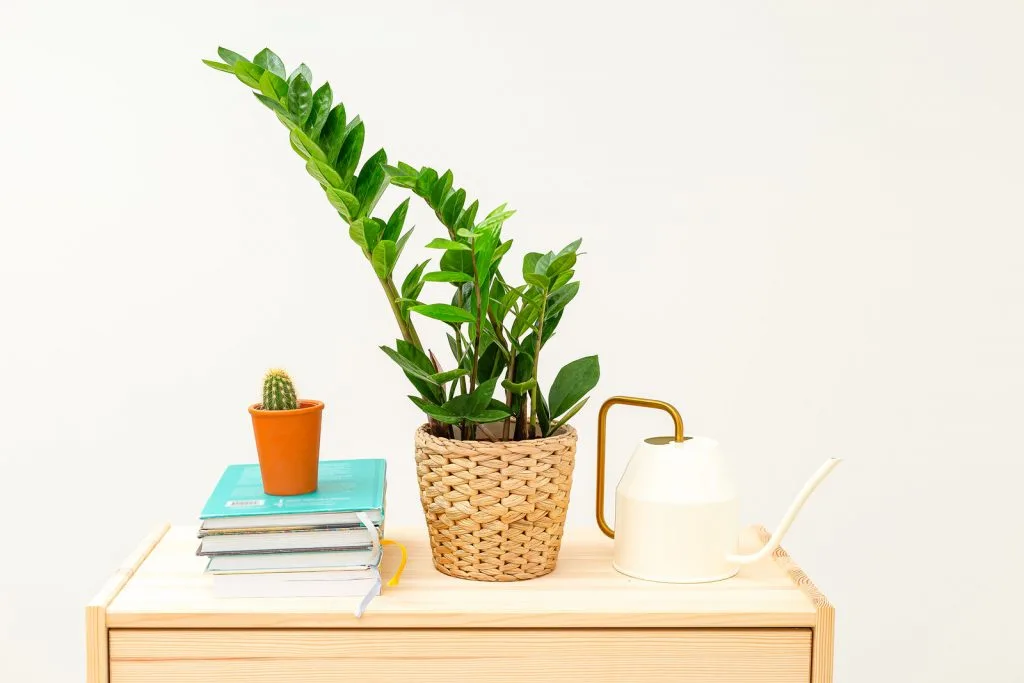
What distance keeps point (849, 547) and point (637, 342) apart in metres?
0.60

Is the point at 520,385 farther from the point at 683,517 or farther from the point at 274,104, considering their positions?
the point at 274,104

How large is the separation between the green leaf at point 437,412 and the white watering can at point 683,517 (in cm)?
25

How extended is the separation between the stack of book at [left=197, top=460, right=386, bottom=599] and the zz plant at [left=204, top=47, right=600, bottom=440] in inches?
7.0

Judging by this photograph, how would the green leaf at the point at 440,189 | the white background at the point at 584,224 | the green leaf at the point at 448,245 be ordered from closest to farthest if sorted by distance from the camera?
the green leaf at the point at 448,245 < the green leaf at the point at 440,189 < the white background at the point at 584,224

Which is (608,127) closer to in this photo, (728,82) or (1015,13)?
(728,82)

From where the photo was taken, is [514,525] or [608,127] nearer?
[514,525]

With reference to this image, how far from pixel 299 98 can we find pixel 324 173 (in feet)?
0.35

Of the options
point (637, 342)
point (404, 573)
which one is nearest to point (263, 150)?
point (637, 342)

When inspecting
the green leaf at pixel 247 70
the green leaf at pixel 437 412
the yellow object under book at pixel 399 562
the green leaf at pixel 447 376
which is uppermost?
the green leaf at pixel 247 70

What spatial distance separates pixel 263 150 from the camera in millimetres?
2160

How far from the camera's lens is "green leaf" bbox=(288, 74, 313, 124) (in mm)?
1442

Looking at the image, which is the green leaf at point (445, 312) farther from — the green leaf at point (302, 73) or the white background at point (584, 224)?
the white background at point (584, 224)

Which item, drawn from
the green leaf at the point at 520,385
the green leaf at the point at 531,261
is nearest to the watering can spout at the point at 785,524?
the green leaf at the point at 520,385

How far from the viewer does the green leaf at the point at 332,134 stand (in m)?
1.47
